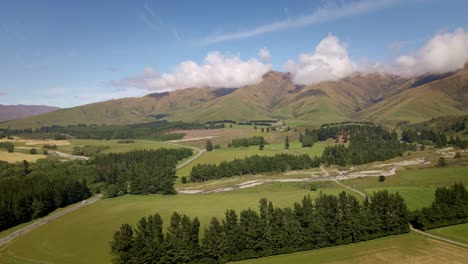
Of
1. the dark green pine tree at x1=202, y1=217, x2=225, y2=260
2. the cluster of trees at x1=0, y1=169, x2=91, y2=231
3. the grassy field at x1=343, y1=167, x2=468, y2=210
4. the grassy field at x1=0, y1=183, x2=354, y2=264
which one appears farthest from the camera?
the grassy field at x1=343, y1=167, x2=468, y2=210

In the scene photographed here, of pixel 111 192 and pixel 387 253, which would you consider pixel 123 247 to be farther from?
pixel 111 192

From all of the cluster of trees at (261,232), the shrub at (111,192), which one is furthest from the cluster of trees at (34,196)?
the cluster of trees at (261,232)

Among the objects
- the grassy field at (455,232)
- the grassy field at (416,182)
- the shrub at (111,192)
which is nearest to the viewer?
the grassy field at (455,232)

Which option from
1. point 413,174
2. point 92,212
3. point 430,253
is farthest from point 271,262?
point 413,174

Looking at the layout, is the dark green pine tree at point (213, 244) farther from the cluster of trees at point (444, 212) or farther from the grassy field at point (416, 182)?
the grassy field at point (416, 182)

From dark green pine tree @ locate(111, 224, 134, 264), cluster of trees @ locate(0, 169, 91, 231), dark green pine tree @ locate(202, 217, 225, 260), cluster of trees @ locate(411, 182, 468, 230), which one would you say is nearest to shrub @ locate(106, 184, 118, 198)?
cluster of trees @ locate(0, 169, 91, 231)

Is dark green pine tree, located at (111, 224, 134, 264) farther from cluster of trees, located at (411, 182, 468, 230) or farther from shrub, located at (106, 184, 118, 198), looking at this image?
shrub, located at (106, 184, 118, 198)
